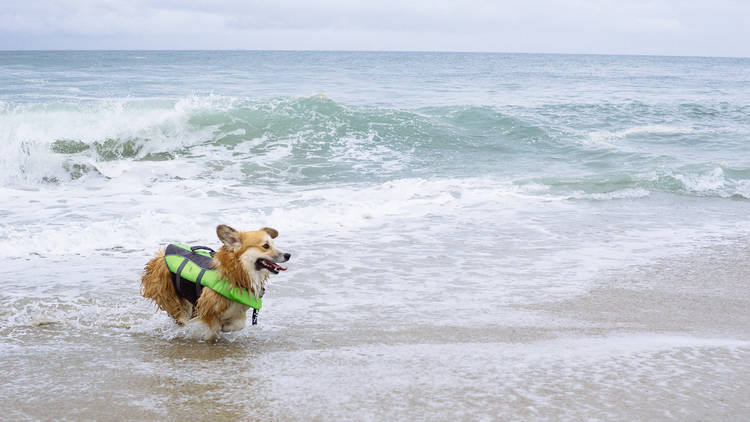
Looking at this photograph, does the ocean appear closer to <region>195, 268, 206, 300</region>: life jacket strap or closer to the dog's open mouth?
<region>195, 268, 206, 300</region>: life jacket strap

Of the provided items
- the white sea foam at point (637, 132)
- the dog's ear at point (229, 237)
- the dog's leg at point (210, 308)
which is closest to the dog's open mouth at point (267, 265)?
the dog's ear at point (229, 237)

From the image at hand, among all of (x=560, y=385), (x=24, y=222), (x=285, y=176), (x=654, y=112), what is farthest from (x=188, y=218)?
(x=654, y=112)

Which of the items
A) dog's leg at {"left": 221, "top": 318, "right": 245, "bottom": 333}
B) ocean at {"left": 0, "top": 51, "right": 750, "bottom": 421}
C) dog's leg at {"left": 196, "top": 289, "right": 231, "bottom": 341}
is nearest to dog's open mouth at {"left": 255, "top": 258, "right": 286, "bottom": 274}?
dog's leg at {"left": 196, "top": 289, "right": 231, "bottom": 341}

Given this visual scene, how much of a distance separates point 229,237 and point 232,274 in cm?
25

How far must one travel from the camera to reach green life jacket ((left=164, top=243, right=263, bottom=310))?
4.16m

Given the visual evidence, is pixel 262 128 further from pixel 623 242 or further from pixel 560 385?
pixel 560 385

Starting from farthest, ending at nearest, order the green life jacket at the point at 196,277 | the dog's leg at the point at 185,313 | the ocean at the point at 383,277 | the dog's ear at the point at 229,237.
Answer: the dog's leg at the point at 185,313 < the green life jacket at the point at 196,277 < the dog's ear at the point at 229,237 < the ocean at the point at 383,277

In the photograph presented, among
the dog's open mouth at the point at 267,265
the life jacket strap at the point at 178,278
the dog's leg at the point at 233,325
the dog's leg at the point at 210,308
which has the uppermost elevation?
the dog's open mouth at the point at 267,265

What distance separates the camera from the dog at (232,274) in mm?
4105

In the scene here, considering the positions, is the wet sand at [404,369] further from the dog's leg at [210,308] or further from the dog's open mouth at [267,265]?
the dog's open mouth at [267,265]

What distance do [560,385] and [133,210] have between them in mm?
6844

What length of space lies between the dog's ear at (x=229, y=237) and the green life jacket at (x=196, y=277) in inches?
9.0

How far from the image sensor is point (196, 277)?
167 inches

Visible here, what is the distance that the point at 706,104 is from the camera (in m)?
25.3
